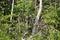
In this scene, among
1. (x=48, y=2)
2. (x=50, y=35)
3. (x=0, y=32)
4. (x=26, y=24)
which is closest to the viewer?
(x=0, y=32)

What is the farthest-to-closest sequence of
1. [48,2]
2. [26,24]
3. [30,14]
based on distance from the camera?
1. [48,2]
2. [30,14]
3. [26,24]

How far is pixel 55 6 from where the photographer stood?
604 centimetres

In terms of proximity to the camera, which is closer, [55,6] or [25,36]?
[25,36]

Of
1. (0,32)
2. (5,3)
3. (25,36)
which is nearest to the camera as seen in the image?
(0,32)

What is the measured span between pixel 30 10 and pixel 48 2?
2.47 feet

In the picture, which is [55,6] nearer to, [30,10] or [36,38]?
[30,10]

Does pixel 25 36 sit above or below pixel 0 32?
below

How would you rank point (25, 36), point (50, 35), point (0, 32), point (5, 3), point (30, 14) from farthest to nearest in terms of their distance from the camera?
point (5, 3), point (30, 14), point (25, 36), point (50, 35), point (0, 32)

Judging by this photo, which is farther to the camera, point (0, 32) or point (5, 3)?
point (5, 3)

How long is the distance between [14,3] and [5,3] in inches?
12.7

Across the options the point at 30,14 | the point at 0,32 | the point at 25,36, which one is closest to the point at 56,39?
the point at 25,36

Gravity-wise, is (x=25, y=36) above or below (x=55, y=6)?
below

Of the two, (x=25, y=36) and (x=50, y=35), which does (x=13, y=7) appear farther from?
(x=50, y=35)

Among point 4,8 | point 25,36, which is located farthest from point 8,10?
point 25,36
